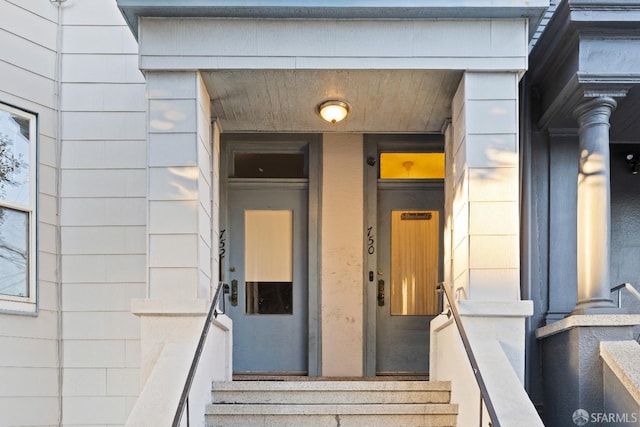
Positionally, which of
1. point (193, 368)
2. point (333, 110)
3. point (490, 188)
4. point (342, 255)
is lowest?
point (193, 368)

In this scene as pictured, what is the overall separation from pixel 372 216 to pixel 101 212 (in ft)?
7.39

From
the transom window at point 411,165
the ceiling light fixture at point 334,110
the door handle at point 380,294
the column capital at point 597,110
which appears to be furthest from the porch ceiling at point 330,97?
the door handle at point 380,294

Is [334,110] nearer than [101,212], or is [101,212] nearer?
[334,110]

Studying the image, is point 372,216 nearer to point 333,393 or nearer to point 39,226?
point 333,393

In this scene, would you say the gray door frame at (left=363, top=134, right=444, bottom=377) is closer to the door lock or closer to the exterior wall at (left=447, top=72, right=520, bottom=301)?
the door lock

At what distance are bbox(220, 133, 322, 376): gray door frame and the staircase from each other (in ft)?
4.36

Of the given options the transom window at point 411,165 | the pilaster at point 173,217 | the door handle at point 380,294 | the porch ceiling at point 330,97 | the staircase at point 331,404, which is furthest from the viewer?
the transom window at point 411,165

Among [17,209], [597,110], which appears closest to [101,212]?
[17,209]

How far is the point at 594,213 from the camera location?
432cm

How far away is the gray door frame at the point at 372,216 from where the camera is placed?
5.45 meters

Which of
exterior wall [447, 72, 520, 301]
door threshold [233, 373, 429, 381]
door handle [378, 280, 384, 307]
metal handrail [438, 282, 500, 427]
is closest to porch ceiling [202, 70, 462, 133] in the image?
exterior wall [447, 72, 520, 301]

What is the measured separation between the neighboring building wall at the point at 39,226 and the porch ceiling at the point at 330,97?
131cm

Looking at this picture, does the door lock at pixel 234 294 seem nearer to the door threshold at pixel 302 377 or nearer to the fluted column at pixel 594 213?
the door threshold at pixel 302 377

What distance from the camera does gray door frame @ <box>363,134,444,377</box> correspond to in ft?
17.9
